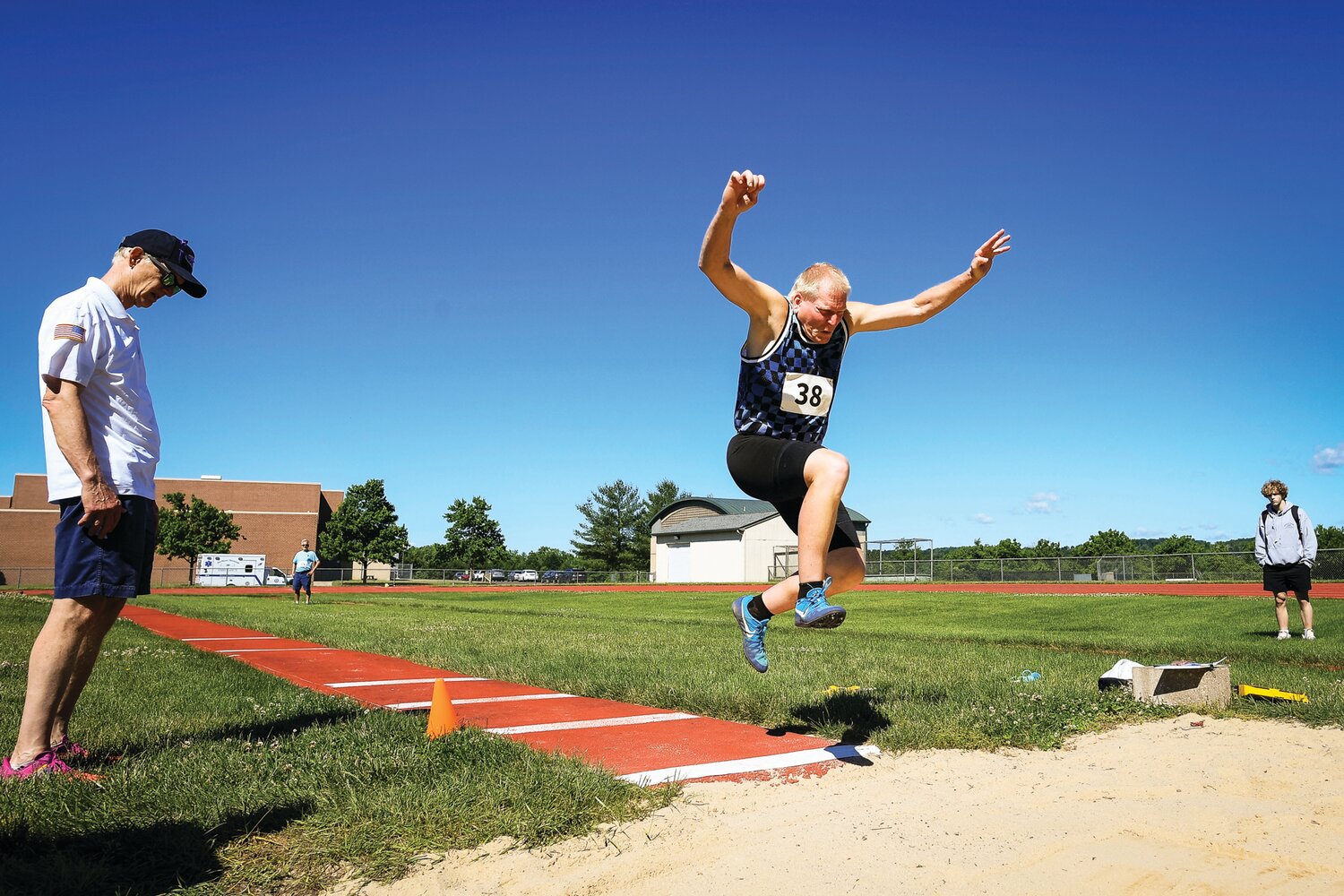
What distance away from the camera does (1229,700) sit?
545cm

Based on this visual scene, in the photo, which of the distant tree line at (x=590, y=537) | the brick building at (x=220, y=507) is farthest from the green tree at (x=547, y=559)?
the brick building at (x=220, y=507)

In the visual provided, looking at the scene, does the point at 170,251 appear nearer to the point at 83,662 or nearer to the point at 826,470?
the point at 83,662

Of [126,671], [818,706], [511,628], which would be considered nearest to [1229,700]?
[818,706]

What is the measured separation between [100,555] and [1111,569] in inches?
1618

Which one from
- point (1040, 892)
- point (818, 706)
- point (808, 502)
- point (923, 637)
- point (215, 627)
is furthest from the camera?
point (215, 627)

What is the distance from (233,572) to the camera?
203ft

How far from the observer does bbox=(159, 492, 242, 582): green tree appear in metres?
53.0

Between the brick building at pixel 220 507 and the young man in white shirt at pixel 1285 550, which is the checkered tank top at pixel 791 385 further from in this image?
the brick building at pixel 220 507

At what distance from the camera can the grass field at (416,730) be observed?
281cm

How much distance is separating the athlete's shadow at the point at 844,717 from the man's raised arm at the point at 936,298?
2227mm

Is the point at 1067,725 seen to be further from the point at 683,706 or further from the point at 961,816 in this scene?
the point at 683,706

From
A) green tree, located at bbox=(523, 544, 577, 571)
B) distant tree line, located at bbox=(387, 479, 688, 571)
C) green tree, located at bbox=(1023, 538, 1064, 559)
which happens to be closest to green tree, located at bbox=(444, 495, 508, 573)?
distant tree line, located at bbox=(387, 479, 688, 571)

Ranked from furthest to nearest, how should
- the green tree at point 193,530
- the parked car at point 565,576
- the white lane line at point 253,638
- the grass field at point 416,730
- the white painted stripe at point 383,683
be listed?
the parked car at point 565,576 → the green tree at point 193,530 → the white lane line at point 253,638 → the white painted stripe at point 383,683 → the grass field at point 416,730

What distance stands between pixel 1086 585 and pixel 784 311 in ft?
111
